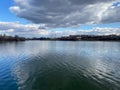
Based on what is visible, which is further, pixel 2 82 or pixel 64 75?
pixel 64 75

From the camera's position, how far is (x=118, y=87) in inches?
588

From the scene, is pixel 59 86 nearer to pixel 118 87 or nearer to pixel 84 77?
pixel 84 77

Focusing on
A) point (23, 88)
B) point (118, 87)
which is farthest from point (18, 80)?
point (118, 87)

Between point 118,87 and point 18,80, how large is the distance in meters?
11.6

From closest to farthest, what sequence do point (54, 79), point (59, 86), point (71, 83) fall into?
point (59, 86), point (71, 83), point (54, 79)

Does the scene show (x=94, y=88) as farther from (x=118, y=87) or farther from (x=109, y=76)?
(x=109, y=76)

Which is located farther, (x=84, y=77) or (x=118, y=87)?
(x=84, y=77)

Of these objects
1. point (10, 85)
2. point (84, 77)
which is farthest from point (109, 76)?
point (10, 85)

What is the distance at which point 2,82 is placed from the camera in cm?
1641

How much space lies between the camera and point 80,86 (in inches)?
614

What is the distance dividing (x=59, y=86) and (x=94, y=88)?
3.80m

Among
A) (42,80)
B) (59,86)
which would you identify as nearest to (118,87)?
(59,86)

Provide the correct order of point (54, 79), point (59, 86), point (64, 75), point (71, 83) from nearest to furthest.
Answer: point (59, 86) < point (71, 83) < point (54, 79) < point (64, 75)

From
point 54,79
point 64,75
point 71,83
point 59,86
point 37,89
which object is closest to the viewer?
point 37,89
